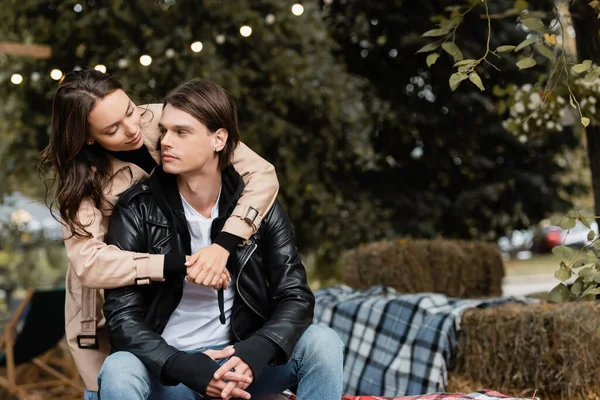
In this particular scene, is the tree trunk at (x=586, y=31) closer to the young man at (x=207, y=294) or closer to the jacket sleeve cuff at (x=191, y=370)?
the young man at (x=207, y=294)

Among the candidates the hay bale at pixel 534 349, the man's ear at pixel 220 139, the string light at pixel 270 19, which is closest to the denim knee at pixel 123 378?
the man's ear at pixel 220 139

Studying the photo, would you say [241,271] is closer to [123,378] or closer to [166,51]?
[123,378]

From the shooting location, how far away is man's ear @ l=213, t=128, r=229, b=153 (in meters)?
2.48

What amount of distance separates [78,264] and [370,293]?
96.1 inches

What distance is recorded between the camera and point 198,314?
244cm

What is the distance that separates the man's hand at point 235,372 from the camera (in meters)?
2.12

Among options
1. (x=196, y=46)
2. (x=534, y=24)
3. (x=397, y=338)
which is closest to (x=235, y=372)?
(x=534, y=24)

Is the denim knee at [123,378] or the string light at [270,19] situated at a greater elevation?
the string light at [270,19]

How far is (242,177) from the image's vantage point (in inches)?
103

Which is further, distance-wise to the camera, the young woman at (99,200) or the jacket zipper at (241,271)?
the jacket zipper at (241,271)

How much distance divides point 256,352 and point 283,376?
0.70 ft

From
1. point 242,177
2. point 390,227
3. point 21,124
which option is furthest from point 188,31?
point 242,177

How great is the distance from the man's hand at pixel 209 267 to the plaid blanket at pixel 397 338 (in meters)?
1.63

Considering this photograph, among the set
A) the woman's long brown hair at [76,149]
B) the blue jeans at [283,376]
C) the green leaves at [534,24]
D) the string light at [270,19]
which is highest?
the string light at [270,19]
